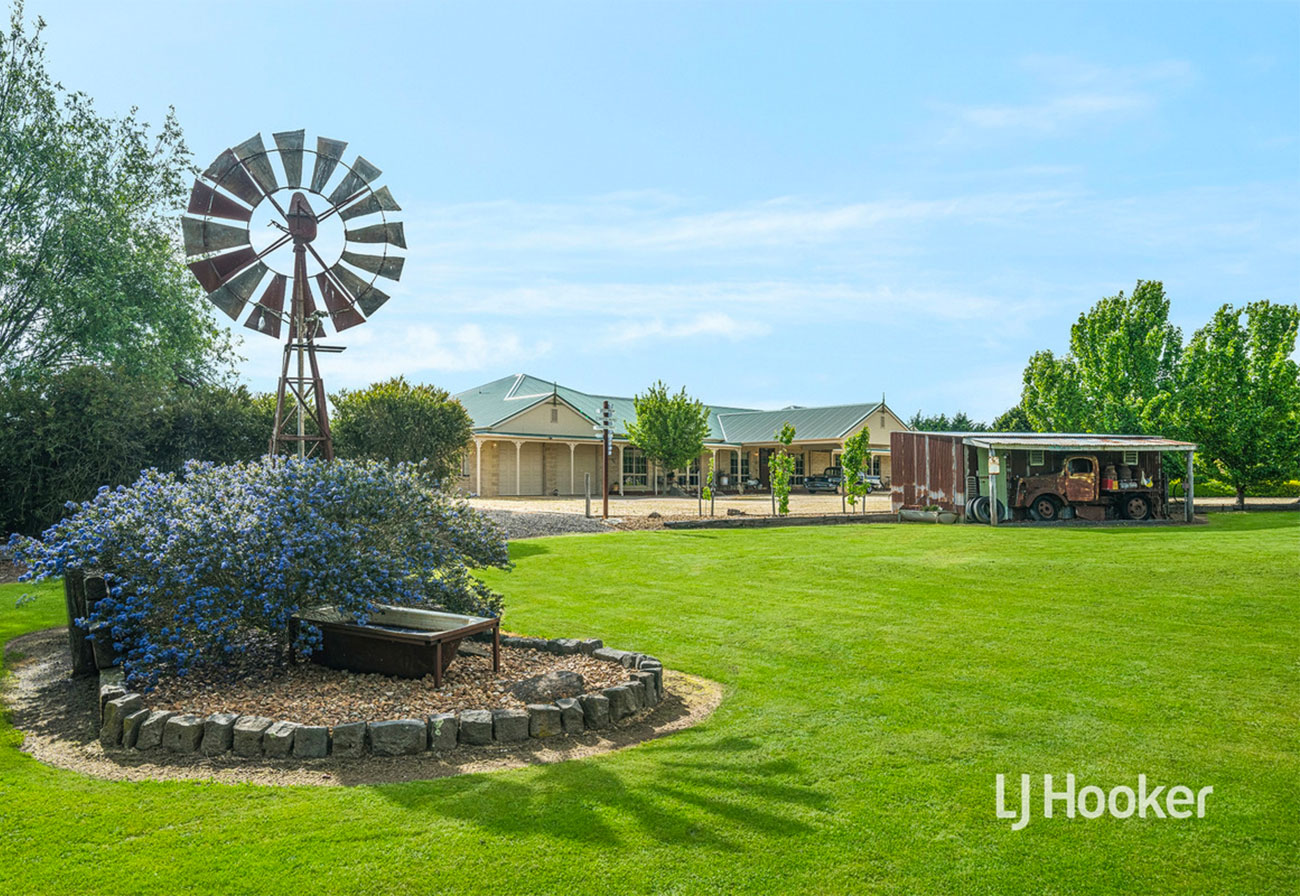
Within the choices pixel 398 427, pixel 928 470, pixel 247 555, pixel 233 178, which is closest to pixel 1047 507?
pixel 928 470

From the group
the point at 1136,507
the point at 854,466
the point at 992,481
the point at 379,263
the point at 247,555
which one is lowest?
the point at 1136,507

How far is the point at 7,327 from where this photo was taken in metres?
22.8

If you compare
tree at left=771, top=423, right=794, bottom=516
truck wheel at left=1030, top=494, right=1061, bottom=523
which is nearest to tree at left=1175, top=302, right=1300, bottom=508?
truck wheel at left=1030, top=494, right=1061, bottom=523

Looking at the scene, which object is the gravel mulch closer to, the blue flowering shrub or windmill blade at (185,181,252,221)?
the blue flowering shrub

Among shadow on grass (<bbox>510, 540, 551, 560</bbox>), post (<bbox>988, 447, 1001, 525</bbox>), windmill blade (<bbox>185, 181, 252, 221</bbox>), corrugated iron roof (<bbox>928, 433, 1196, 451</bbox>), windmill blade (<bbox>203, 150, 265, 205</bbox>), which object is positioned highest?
windmill blade (<bbox>203, 150, 265, 205</bbox>)

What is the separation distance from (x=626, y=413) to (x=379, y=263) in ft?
111

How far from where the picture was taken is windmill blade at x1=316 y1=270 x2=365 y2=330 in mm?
11641

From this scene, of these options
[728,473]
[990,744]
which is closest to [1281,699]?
[990,744]

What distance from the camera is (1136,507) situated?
23719 millimetres

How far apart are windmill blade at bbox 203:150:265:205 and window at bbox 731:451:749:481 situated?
119 ft

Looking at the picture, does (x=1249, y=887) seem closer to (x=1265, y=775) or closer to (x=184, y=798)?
(x=1265, y=775)

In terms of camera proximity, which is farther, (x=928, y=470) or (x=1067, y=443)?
(x=928, y=470)

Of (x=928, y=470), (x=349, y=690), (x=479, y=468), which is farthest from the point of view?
(x=479, y=468)

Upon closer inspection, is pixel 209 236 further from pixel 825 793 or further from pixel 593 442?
pixel 593 442
